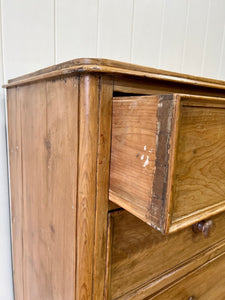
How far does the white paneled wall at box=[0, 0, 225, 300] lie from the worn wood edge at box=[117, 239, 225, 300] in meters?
0.52

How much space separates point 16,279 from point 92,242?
1.78 ft

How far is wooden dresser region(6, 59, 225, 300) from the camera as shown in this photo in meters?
0.33

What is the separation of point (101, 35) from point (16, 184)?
611 mm

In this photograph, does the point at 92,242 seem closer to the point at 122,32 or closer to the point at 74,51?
the point at 74,51

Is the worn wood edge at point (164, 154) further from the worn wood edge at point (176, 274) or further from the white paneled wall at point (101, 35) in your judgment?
the white paneled wall at point (101, 35)

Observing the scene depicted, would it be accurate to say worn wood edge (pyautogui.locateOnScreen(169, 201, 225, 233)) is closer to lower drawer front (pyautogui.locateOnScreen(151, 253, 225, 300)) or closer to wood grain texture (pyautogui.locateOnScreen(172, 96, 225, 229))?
wood grain texture (pyautogui.locateOnScreen(172, 96, 225, 229))

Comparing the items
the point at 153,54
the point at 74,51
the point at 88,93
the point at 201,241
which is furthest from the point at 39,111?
the point at 153,54

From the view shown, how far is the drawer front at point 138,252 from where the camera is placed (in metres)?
0.44

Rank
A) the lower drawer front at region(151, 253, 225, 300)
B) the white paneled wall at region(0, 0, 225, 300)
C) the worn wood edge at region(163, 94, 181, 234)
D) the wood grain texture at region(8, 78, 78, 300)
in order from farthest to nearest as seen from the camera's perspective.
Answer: the white paneled wall at region(0, 0, 225, 300) → the lower drawer front at region(151, 253, 225, 300) → the wood grain texture at region(8, 78, 78, 300) → the worn wood edge at region(163, 94, 181, 234)

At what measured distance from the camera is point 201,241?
60 centimetres

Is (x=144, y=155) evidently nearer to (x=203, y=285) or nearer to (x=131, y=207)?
(x=131, y=207)

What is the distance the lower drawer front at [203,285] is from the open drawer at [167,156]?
299 mm

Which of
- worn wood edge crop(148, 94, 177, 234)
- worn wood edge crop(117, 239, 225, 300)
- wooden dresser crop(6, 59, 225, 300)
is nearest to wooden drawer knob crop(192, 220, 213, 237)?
wooden dresser crop(6, 59, 225, 300)

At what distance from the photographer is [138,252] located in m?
0.47
